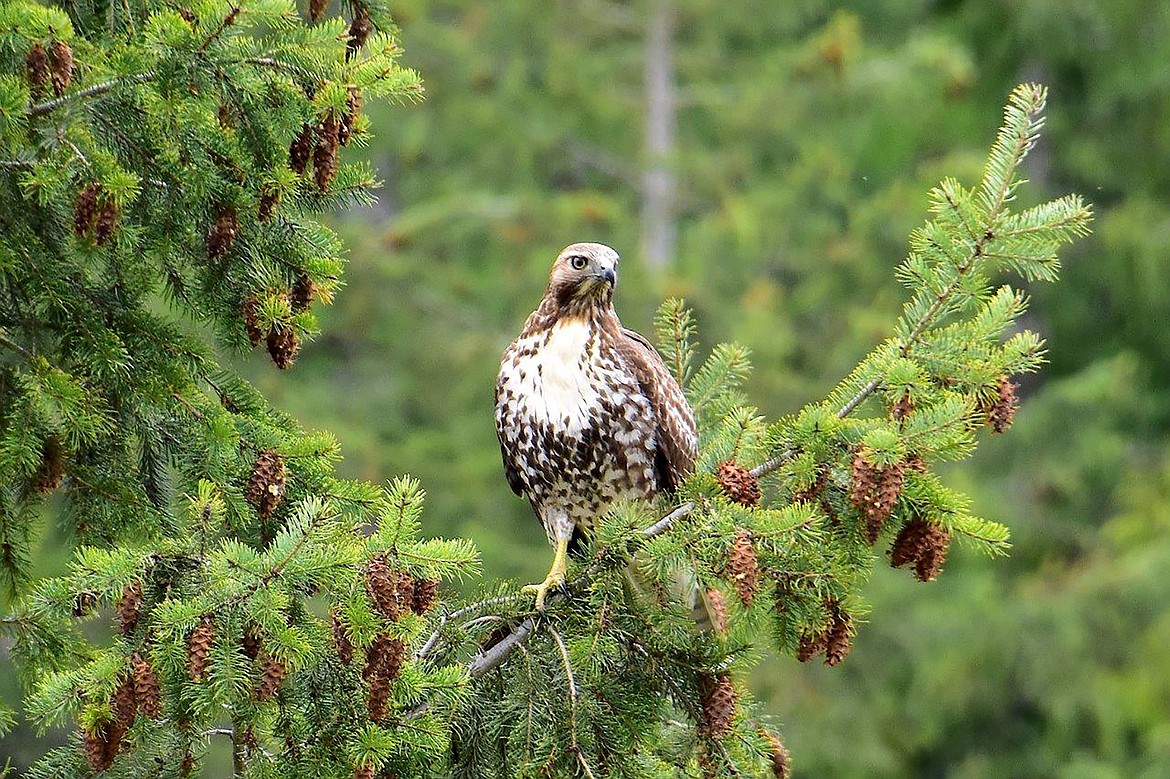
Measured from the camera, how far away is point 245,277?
438 centimetres

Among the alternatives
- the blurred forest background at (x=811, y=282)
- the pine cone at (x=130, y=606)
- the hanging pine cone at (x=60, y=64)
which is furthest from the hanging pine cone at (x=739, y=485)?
the blurred forest background at (x=811, y=282)

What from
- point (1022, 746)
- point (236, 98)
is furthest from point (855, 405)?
point (1022, 746)

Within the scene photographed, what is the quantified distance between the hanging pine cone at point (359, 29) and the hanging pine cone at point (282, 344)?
91 centimetres

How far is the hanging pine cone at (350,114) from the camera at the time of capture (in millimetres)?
4082

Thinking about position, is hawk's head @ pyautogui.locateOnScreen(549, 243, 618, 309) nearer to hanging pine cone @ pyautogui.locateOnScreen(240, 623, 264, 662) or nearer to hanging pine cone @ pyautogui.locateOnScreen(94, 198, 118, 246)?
hanging pine cone @ pyautogui.locateOnScreen(94, 198, 118, 246)

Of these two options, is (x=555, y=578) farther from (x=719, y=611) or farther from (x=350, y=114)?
(x=350, y=114)

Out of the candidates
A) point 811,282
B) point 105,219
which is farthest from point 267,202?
point 811,282

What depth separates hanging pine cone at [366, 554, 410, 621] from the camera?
347cm

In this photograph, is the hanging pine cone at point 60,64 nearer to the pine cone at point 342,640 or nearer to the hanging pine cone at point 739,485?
the pine cone at point 342,640

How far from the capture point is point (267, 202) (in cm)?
420

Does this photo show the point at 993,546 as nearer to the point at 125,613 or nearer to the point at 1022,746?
the point at 125,613

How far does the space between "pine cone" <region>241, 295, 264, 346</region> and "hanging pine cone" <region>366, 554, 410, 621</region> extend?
1067 mm

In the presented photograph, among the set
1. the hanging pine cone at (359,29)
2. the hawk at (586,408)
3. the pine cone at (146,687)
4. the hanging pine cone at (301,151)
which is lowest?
the pine cone at (146,687)

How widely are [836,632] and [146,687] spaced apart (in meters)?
1.56
